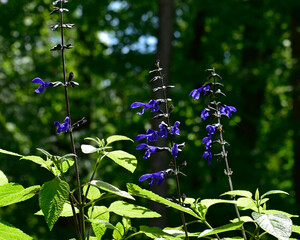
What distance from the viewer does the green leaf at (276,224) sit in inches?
48.8

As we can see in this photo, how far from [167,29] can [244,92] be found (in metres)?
4.85

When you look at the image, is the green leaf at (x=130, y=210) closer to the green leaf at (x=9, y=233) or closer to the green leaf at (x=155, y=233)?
the green leaf at (x=155, y=233)

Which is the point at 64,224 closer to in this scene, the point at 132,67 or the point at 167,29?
the point at 132,67

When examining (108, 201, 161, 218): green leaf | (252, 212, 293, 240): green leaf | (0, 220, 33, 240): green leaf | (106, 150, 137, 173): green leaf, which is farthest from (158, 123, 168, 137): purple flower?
(0, 220, 33, 240): green leaf

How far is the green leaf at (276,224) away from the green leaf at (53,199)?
570 mm

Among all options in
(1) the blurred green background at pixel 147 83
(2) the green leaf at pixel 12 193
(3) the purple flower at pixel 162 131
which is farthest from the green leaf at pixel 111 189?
(1) the blurred green background at pixel 147 83

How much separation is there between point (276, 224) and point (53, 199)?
662 millimetres

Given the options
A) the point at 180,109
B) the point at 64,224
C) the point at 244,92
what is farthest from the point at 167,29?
the point at 64,224

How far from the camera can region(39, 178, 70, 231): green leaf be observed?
1.23 metres

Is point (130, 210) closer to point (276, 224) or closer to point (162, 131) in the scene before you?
point (162, 131)

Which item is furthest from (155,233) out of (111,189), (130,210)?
(111,189)

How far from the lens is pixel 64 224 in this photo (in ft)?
47.2

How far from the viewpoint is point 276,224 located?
129 cm

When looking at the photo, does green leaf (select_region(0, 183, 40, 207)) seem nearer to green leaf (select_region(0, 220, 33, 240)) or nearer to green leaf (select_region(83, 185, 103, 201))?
green leaf (select_region(0, 220, 33, 240))
